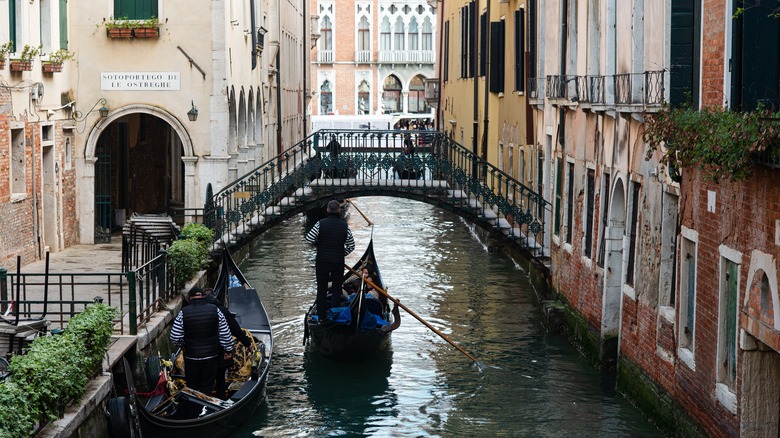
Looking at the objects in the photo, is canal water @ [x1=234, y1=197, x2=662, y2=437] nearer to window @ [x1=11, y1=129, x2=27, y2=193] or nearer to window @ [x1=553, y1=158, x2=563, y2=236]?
window @ [x1=553, y1=158, x2=563, y2=236]

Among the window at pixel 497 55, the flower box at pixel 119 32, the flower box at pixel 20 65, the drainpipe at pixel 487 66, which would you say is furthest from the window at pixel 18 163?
the drainpipe at pixel 487 66

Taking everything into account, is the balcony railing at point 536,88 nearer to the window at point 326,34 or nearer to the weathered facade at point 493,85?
the weathered facade at point 493,85

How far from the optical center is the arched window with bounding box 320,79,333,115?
58625 millimetres

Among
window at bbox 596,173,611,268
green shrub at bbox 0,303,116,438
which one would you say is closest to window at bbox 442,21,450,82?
window at bbox 596,173,611,268

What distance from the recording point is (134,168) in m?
22.2

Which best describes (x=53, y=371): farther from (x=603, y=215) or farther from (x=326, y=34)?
(x=326, y=34)

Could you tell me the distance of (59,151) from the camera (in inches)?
686

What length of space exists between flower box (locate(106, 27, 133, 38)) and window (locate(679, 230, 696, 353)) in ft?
35.8

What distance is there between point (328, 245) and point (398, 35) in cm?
4538

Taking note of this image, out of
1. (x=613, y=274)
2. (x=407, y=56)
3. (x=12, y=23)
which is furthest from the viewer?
(x=407, y=56)

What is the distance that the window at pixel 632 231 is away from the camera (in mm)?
11445

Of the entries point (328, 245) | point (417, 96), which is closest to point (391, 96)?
point (417, 96)

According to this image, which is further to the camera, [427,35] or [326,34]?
[326,34]

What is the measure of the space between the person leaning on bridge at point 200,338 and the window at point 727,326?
12.5 feet
